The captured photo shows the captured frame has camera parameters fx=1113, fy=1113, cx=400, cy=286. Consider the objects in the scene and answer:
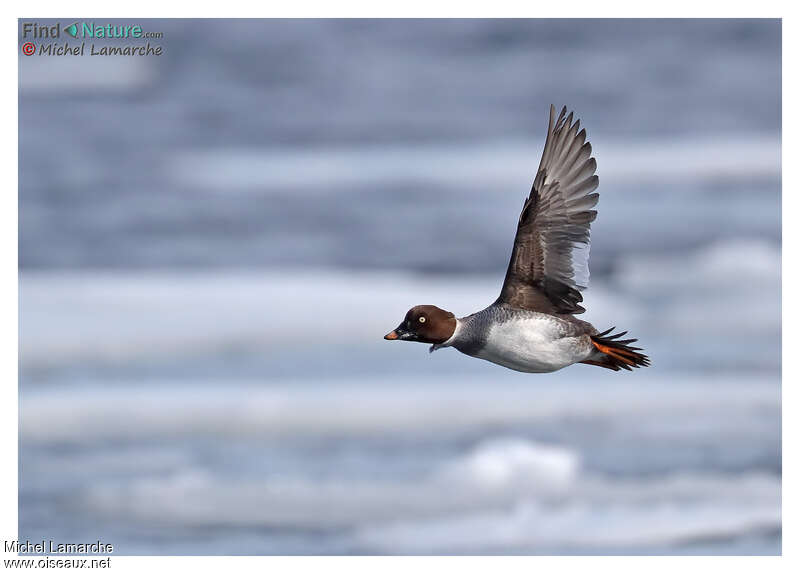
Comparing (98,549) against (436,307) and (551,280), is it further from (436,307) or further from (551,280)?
(551,280)

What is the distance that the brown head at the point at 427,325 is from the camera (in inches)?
464

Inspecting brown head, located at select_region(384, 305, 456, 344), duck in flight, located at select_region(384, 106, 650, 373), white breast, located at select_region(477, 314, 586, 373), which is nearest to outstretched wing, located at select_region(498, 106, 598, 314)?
duck in flight, located at select_region(384, 106, 650, 373)

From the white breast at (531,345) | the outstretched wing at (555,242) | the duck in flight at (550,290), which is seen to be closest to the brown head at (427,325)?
the duck in flight at (550,290)

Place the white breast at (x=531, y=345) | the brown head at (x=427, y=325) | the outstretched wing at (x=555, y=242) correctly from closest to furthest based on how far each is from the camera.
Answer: the white breast at (x=531, y=345)
the brown head at (x=427, y=325)
the outstretched wing at (x=555, y=242)

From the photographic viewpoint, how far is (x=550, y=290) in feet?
39.7

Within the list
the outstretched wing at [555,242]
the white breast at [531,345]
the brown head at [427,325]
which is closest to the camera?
the white breast at [531,345]

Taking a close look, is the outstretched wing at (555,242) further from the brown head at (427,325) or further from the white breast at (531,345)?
the brown head at (427,325)

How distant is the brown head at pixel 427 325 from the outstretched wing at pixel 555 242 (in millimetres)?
700

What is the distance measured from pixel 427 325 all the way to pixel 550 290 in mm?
1423

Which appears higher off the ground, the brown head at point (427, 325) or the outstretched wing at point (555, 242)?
the outstretched wing at point (555, 242)

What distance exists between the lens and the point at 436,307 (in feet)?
39.0

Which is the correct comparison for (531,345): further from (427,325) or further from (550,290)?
(427,325)

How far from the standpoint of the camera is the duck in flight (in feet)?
38.7
